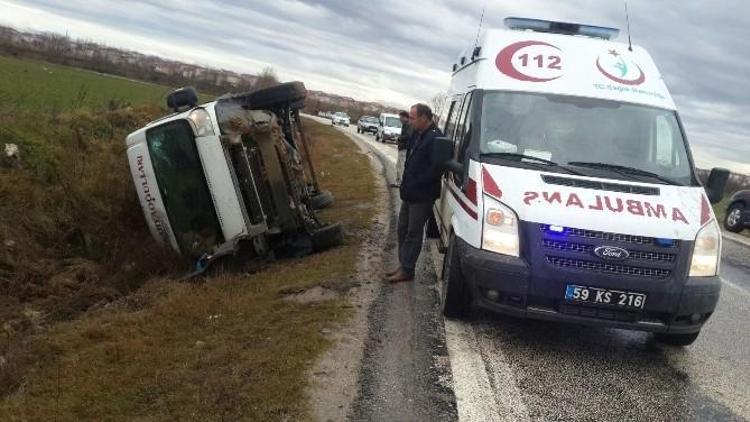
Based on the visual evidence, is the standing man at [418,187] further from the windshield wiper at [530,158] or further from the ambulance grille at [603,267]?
the ambulance grille at [603,267]

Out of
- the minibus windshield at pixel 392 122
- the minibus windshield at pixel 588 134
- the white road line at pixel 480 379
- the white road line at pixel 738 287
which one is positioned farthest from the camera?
the minibus windshield at pixel 392 122

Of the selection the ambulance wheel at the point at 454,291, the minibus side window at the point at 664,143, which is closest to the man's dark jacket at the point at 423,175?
the ambulance wheel at the point at 454,291

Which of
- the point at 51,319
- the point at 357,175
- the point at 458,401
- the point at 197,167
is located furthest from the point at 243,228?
the point at 357,175

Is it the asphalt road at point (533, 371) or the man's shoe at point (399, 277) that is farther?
the man's shoe at point (399, 277)

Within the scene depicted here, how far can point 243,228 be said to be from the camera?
761cm

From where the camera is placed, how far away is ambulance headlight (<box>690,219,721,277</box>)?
4723 mm

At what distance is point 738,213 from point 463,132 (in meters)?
13.6

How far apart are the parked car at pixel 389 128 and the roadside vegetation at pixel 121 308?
84.2 ft

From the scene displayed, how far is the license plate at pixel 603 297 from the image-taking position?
4.59 m

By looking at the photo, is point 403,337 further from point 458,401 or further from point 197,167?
point 197,167

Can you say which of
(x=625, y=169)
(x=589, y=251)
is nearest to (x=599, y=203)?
(x=589, y=251)

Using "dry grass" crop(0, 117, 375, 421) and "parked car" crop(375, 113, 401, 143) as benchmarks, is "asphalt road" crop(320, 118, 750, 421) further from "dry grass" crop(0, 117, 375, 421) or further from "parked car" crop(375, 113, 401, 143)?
"parked car" crop(375, 113, 401, 143)

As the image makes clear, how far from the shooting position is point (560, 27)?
721 cm

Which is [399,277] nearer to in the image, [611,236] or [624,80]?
[611,236]
